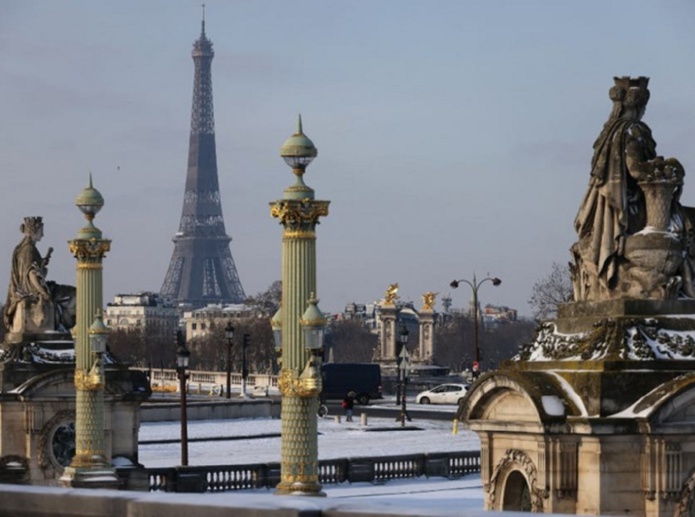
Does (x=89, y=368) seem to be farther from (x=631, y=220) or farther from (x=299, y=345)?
(x=631, y=220)

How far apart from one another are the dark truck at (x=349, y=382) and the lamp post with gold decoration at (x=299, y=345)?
248ft

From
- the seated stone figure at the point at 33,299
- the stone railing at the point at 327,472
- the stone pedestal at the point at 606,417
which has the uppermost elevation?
the seated stone figure at the point at 33,299

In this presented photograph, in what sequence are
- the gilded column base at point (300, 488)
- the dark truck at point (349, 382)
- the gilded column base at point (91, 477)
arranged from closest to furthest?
the gilded column base at point (300, 488) < the gilded column base at point (91, 477) < the dark truck at point (349, 382)

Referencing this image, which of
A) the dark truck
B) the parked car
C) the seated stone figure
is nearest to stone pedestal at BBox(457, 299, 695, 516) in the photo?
the seated stone figure

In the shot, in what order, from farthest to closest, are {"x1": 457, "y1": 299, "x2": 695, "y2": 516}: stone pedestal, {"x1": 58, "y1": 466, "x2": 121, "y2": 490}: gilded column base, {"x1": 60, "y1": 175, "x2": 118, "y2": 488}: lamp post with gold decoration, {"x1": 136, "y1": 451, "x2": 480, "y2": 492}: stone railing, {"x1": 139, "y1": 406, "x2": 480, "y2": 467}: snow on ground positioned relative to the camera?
1. {"x1": 139, "y1": 406, "x2": 480, "y2": 467}: snow on ground
2. {"x1": 136, "y1": 451, "x2": 480, "y2": 492}: stone railing
3. {"x1": 60, "y1": 175, "x2": 118, "y2": 488}: lamp post with gold decoration
4. {"x1": 58, "y1": 466, "x2": 121, "y2": 490}: gilded column base
5. {"x1": 457, "y1": 299, "x2": 695, "y2": 516}: stone pedestal

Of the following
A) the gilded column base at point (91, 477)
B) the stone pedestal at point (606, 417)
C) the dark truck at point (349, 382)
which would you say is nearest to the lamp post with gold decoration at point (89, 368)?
the gilded column base at point (91, 477)

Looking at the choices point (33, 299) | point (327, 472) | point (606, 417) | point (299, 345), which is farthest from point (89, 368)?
point (606, 417)

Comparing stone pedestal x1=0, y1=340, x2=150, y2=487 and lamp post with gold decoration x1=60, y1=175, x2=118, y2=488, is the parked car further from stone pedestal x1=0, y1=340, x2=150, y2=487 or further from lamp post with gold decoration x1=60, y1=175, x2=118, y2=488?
lamp post with gold decoration x1=60, y1=175, x2=118, y2=488

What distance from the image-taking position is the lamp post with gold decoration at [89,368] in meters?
37.9

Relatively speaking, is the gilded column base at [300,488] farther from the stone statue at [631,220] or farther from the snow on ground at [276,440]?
the snow on ground at [276,440]

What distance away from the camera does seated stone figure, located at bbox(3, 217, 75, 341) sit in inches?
1699

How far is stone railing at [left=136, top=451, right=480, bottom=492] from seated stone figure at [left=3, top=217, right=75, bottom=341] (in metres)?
3.61

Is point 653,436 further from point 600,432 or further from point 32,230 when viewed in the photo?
point 32,230

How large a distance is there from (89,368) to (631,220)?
1714 cm
